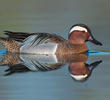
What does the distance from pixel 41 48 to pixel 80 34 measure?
3.13 feet

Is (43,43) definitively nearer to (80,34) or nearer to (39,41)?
(39,41)

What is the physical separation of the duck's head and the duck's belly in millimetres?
566

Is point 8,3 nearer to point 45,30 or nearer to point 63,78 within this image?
point 45,30

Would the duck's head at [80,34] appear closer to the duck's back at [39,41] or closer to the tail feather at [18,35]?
the duck's back at [39,41]

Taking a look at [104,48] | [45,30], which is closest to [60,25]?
[45,30]

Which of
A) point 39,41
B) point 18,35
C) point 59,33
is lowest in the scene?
point 59,33

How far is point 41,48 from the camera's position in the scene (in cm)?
1314

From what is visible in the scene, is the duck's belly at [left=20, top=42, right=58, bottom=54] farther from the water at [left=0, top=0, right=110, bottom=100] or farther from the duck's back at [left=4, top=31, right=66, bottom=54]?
the water at [left=0, top=0, right=110, bottom=100]

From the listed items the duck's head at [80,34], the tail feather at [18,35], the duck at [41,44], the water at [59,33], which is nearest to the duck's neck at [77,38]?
the duck's head at [80,34]

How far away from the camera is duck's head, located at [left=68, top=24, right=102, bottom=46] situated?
13.5m

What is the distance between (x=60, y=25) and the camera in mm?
16344

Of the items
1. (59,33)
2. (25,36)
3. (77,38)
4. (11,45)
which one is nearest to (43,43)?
(25,36)

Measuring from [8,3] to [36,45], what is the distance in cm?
760

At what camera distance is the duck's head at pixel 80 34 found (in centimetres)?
1352
